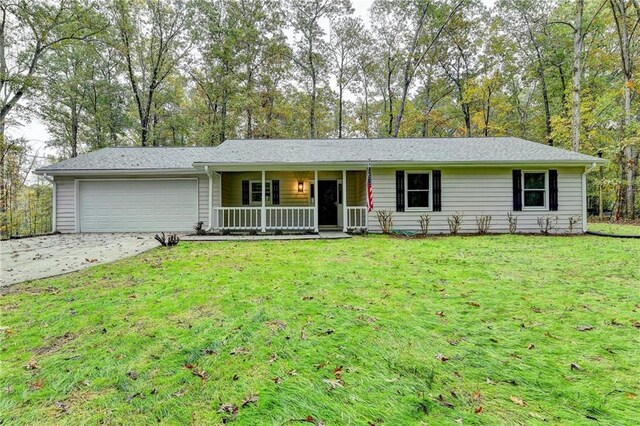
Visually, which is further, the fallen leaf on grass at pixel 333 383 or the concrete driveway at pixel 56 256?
the concrete driveway at pixel 56 256

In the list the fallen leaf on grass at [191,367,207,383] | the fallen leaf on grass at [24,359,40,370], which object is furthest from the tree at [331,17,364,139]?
the fallen leaf on grass at [24,359,40,370]

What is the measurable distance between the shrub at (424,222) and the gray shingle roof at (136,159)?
887cm

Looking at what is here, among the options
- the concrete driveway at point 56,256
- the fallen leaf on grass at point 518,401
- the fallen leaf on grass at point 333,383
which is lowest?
the fallen leaf on grass at point 518,401

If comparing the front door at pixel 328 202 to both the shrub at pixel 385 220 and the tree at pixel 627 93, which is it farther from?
the tree at pixel 627 93

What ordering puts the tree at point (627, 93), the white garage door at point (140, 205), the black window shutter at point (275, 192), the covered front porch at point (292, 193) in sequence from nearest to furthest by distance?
the white garage door at point (140, 205) < the covered front porch at point (292, 193) < the black window shutter at point (275, 192) < the tree at point (627, 93)

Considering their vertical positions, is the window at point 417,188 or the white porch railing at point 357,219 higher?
the window at point 417,188

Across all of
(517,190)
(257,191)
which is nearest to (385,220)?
(517,190)

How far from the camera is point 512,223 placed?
34.3 feet

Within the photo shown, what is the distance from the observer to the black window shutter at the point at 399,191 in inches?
419

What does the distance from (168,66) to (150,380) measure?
22931mm

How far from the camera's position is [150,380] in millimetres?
2189

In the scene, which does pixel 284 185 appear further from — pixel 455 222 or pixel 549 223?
pixel 549 223

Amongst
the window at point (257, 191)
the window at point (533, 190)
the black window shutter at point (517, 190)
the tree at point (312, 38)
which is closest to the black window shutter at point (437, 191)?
the black window shutter at point (517, 190)

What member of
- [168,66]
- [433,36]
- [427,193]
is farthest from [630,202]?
[168,66]
